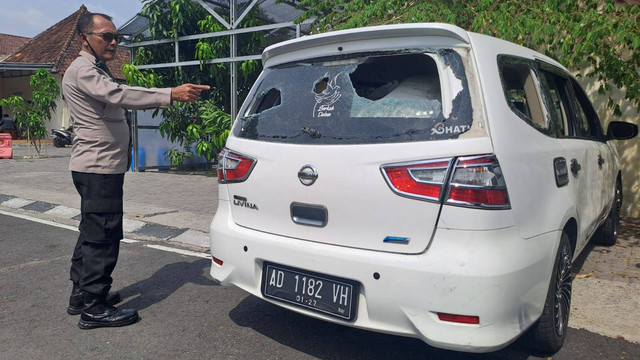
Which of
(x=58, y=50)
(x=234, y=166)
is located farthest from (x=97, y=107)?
(x=58, y=50)

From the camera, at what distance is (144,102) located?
10.6 ft

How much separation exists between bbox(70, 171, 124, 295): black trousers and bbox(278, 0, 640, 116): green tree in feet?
13.7

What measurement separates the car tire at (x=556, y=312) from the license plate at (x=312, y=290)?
1032 millimetres

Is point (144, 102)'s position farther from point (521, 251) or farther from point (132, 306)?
point (521, 251)

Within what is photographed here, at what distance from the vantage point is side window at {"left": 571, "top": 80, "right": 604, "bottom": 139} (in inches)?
153

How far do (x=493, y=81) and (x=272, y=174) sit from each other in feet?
3.85

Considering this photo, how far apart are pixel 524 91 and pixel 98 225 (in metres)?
2.66

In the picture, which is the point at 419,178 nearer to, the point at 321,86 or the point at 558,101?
the point at 321,86

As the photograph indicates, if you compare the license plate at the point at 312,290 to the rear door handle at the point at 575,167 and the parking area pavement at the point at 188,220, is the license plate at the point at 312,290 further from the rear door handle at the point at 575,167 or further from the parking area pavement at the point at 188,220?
the parking area pavement at the point at 188,220

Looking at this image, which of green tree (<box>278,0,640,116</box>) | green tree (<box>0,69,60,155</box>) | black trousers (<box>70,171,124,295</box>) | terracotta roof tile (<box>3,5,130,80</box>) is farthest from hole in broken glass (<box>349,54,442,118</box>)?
terracotta roof tile (<box>3,5,130,80</box>)

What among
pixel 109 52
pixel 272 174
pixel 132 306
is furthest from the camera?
pixel 132 306

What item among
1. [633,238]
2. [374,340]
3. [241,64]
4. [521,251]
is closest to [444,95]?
[521,251]

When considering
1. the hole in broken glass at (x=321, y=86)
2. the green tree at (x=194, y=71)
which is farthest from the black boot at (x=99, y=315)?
the green tree at (x=194, y=71)

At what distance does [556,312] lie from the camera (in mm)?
2969
